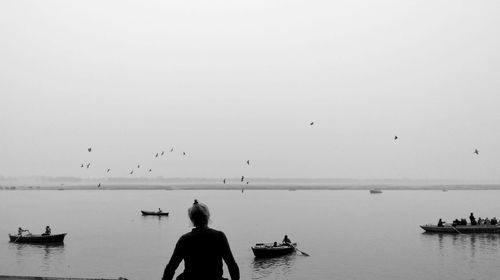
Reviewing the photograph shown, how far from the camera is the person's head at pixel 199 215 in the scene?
5.71 m

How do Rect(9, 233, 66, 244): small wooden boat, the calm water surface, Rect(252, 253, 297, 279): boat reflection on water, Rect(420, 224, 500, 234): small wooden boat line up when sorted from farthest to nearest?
Rect(420, 224, 500, 234): small wooden boat < Rect(9, 233, 66, 244): small wooden boat < the calm water surface < Rect(252, 253, 297, 279): boat reflection on water

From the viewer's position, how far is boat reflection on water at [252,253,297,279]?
1726 inches

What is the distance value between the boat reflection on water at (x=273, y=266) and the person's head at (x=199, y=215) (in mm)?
38401

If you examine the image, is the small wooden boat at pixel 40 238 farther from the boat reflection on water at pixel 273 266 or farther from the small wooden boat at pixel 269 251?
the small wooden boat at pixel 269 251

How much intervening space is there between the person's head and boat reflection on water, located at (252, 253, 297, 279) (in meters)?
38.4

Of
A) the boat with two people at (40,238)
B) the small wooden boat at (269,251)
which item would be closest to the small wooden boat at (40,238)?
the boat with two people at (40,238)

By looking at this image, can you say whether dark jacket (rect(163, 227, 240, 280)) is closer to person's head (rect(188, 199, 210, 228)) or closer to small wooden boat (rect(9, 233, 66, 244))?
person's head (rect(188, 199, 210, 228))

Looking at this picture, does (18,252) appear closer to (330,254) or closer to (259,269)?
(259,269)

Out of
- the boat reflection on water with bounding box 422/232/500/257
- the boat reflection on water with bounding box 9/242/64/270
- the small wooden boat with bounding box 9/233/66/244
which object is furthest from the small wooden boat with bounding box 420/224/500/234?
the small wooden boat with bounding box 9/233/66/244

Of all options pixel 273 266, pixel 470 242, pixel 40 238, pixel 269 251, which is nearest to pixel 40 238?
pixel 40 238

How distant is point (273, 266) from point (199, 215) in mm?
43461

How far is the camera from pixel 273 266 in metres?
47.6

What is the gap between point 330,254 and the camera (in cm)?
5822

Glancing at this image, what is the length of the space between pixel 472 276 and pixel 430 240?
3100 centimetres
